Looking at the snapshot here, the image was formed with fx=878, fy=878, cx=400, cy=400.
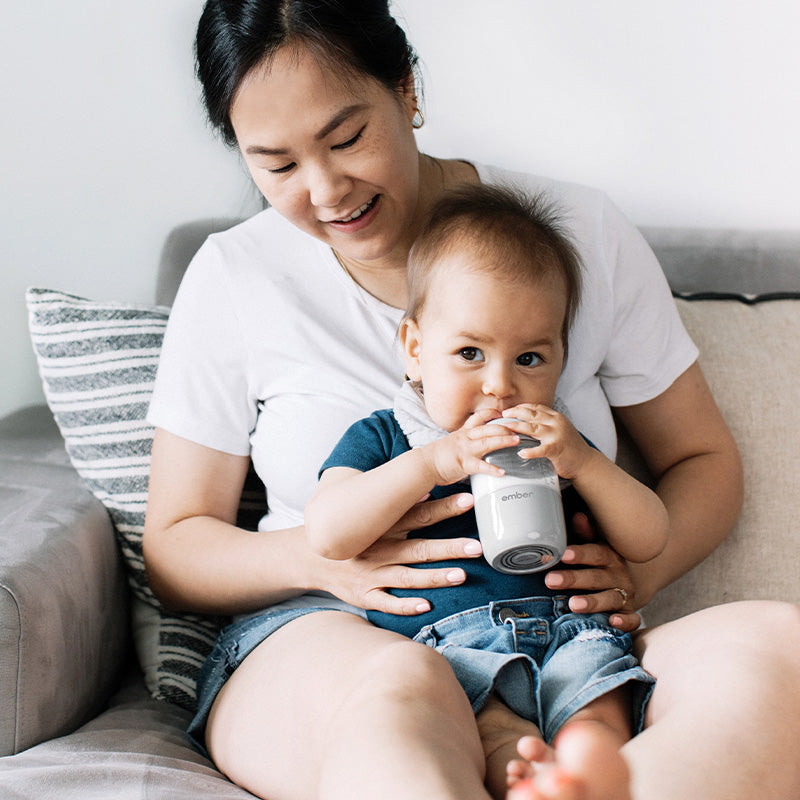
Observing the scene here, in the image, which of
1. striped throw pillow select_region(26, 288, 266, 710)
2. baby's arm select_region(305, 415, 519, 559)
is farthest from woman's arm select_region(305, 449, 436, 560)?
striped throw pillow select_region(26, 288, 266, 710)

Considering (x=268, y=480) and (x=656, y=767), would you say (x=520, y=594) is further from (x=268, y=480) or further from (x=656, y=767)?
(x=268, y=480)

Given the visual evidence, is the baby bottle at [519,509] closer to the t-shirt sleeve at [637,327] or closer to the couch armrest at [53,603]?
the t-shirt sleeve at [637,327]

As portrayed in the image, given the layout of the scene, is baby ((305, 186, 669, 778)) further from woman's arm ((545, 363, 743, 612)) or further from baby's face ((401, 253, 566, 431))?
woman's arm ((545, 363, 743, 612))

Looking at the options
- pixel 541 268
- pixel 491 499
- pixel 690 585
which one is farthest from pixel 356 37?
pixel 690 585

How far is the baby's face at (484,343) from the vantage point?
3.62 ft

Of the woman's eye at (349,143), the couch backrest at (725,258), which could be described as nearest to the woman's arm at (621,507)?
the woman's eye at (349,143)

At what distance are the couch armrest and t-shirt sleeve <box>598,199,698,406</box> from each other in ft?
2.87

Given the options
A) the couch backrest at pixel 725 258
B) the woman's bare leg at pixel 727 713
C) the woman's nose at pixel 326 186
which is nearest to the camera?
the woman's bare leg at pixel 727 713

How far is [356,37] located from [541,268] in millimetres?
406

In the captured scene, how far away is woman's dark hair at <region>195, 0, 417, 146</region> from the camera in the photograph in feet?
3.79

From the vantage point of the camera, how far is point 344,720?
→ 34.1 inches

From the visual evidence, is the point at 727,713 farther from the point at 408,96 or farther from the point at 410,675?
the point at 408,96

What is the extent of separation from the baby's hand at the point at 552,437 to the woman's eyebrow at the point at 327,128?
447 mm

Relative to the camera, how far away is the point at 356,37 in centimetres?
119
